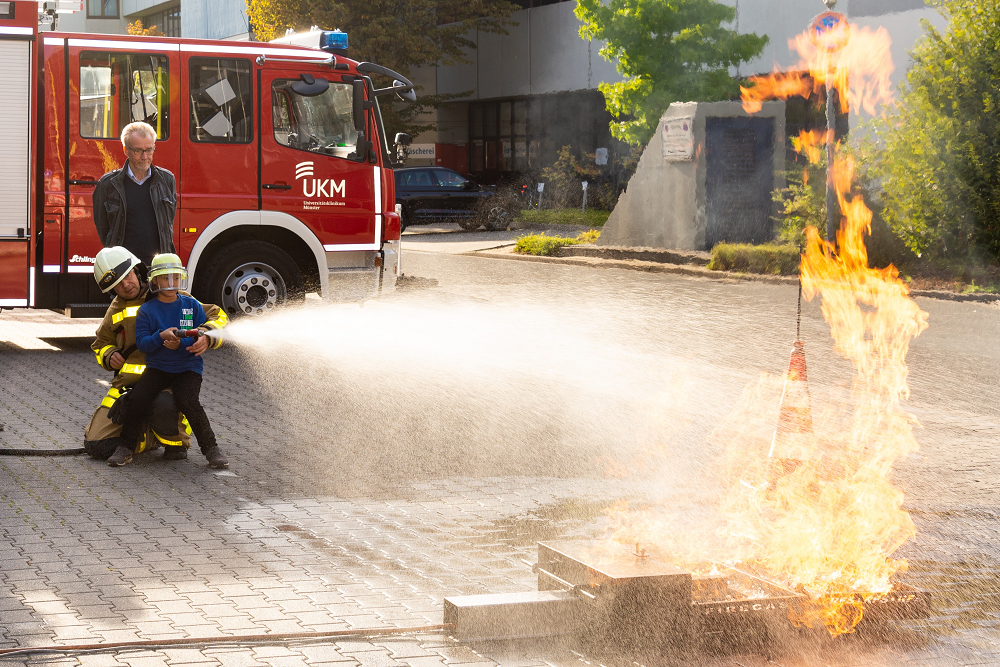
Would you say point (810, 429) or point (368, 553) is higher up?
point (810, 429)

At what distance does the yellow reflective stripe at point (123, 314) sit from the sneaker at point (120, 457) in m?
0.82

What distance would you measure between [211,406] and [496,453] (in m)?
2.66

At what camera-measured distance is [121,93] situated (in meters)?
12.2

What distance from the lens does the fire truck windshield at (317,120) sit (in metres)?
12.8

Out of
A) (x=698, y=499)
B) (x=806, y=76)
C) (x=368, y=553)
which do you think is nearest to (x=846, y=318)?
(x=698, y=499)

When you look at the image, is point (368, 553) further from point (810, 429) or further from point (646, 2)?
point (646, 2)

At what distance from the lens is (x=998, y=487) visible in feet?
23.6

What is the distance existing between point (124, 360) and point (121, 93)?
5439mm

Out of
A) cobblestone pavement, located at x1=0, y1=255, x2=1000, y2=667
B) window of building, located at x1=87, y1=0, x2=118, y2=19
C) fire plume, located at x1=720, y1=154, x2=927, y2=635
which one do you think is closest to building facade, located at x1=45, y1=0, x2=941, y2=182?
window of building, located at x1=87, y1=0, x2=118, y2=19

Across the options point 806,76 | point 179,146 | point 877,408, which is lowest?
point 877,408

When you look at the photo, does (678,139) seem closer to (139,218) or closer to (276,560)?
(139,218)

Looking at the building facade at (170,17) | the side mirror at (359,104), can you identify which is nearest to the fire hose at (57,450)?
the side mirror at (359,104)

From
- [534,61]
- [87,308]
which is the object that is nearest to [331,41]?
[87,308]

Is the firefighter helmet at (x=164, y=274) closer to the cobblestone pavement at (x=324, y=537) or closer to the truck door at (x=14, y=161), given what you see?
the cobblestone pavement at (x=324, y=537)
